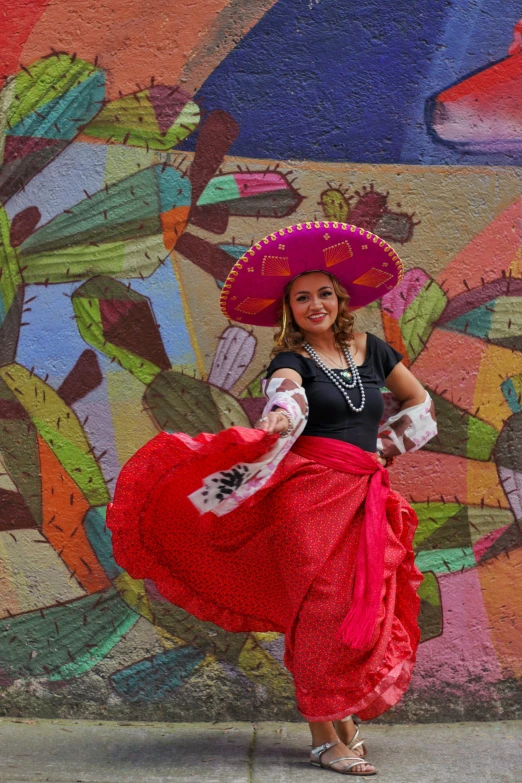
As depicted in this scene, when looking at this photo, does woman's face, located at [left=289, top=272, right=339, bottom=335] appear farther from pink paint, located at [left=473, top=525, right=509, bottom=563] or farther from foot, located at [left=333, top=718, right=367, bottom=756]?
foot, located at [left=333, top=718, right=367, bottom=756]

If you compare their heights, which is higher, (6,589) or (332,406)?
(332,406)

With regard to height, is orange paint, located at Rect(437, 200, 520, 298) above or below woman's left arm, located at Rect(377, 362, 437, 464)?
above

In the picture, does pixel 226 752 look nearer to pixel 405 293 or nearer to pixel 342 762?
pixel 342 762

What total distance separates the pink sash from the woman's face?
394 mm

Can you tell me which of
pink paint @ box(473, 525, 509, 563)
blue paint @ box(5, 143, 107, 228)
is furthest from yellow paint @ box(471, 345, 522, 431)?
blue paint @ box(5, 143, 107, 228)

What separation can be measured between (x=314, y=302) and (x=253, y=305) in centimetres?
23

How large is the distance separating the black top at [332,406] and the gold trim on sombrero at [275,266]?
0.27m

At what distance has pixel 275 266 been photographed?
338cm

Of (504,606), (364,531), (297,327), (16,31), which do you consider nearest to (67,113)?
(16,31)

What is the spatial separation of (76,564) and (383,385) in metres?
1.48

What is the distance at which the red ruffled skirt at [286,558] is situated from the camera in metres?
3.28

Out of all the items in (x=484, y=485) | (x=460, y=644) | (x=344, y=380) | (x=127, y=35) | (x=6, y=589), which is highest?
(x=127, y=35)

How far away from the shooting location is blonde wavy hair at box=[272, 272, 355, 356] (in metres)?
3.47

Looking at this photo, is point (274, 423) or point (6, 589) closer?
point (274, 423)
